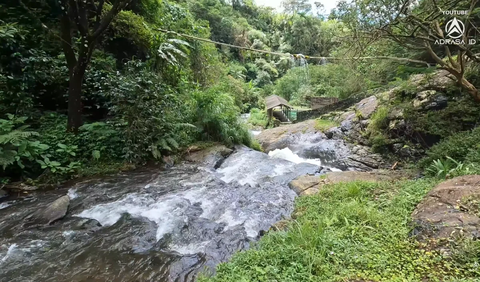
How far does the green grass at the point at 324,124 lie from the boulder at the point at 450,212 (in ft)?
29.7

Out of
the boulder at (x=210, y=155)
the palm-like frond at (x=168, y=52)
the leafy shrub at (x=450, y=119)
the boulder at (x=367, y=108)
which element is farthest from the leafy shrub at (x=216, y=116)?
the boulder at (x=367, y=108)

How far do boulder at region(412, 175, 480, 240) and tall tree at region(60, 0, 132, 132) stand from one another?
647cm

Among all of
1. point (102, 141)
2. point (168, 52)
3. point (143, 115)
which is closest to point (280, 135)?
point (168, 52)

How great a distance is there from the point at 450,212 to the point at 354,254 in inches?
51.2

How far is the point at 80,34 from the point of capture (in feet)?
18.7

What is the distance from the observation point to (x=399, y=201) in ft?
11.7

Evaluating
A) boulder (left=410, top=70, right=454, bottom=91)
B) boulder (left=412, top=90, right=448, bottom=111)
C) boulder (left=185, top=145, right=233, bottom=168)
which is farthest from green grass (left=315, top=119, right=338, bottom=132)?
boulder (left=185, top=145, right=233, bottom=168)

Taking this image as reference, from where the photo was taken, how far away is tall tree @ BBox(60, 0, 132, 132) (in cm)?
531

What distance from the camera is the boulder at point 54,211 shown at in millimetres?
3707

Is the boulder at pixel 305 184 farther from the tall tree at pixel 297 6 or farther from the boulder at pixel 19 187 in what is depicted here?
the tall tree at pixel 297 6

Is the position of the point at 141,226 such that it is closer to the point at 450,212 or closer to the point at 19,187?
the point at 19,187

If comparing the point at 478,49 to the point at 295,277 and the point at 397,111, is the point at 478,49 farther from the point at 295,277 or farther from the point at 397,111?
the point at 295,277

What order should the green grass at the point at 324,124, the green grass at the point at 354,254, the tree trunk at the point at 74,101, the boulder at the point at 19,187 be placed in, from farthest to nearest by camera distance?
the green grass at the point at 324,124 < the tree trunk at the point at 74,101 < the boulder at the point at 19,187 < the green grass at the point at 354,254

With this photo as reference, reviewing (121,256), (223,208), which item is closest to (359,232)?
(223,208)
